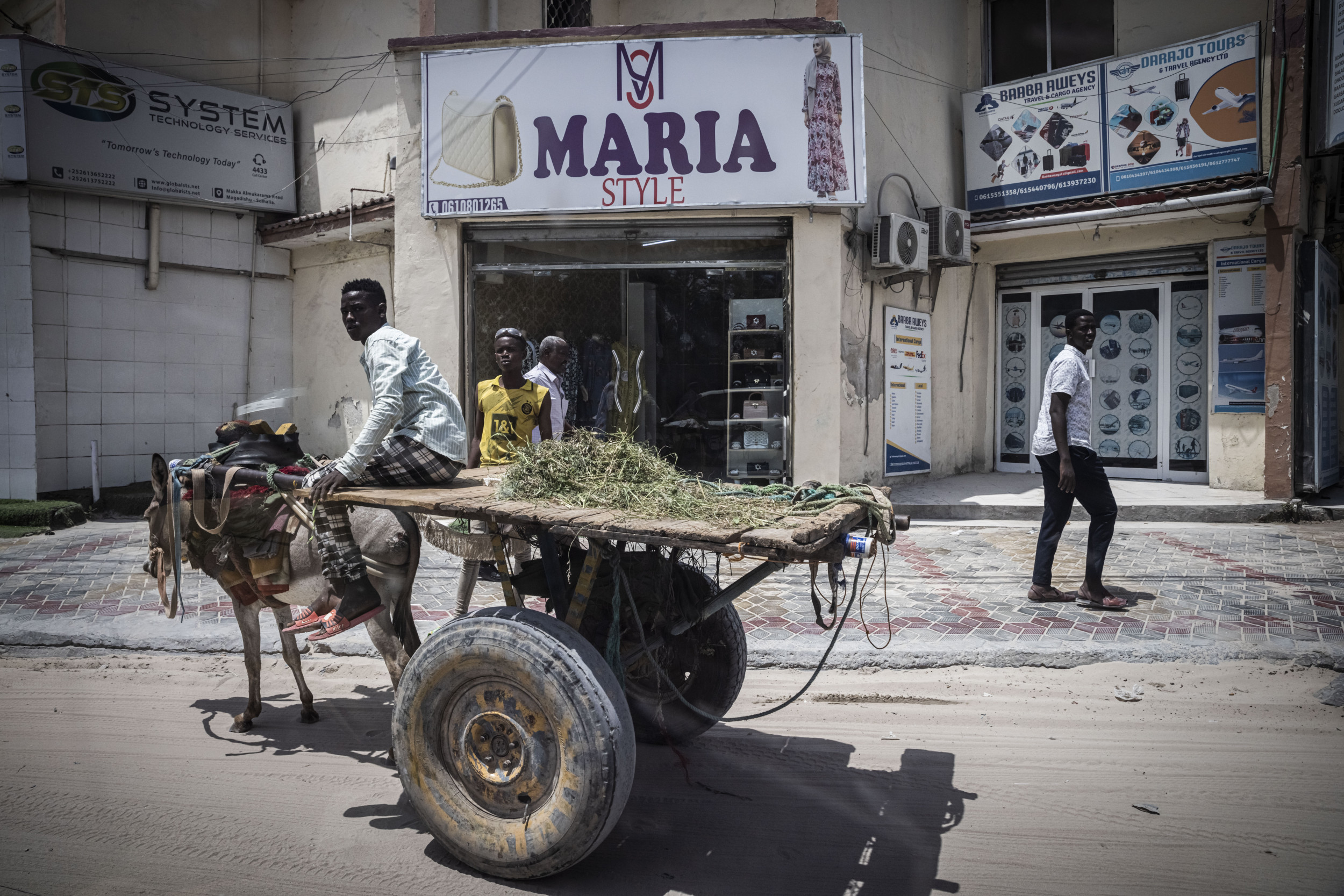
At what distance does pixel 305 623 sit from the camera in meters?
3.93

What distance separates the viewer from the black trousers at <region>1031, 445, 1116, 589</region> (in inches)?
230

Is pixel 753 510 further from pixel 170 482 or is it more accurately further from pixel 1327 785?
pixel 170 482

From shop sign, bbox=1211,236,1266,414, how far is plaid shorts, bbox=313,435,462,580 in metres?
10.3

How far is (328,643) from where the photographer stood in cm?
557

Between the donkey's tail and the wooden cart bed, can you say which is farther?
the donkey's tail

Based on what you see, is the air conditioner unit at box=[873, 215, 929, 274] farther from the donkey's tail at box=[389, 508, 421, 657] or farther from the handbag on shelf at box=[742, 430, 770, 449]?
the donkey's tail at box=[389, 508, 421, 657]

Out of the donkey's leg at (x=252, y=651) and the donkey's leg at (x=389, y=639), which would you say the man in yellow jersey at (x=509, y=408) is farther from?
the donkey's leg at (x=389, y=639)

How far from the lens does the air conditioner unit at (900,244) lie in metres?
10.2

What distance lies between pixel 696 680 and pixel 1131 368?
1008cm

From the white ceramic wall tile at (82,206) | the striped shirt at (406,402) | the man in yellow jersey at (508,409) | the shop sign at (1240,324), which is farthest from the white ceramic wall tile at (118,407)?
the shop sign at (1240,324)

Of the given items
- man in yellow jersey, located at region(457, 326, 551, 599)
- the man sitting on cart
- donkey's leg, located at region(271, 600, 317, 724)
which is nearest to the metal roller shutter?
man in yellow jersey, located at region(457, 326, 551, 599)

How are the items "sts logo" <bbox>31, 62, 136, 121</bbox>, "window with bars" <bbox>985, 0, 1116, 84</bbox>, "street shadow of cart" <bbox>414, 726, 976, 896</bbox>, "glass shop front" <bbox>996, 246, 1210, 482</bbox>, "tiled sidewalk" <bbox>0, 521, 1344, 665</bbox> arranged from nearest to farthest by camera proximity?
1. "street shadow of cart" <bbox>414, 726, 976, 896</bbox>
2. "tiled sidewalk" <bbox>0, 521, 1344, 665</bbox>
3. "sts logo" <bbox>31, 62, 136, 121</bbox>
4. "glass shop front" <bbox>996, 246, 1210, 482</bbox>
5. "window with bars" <bbox>985, 0, 1116, 84</bbox>

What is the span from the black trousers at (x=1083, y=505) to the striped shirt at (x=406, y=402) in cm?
404

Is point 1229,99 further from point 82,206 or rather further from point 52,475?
point 52,475
